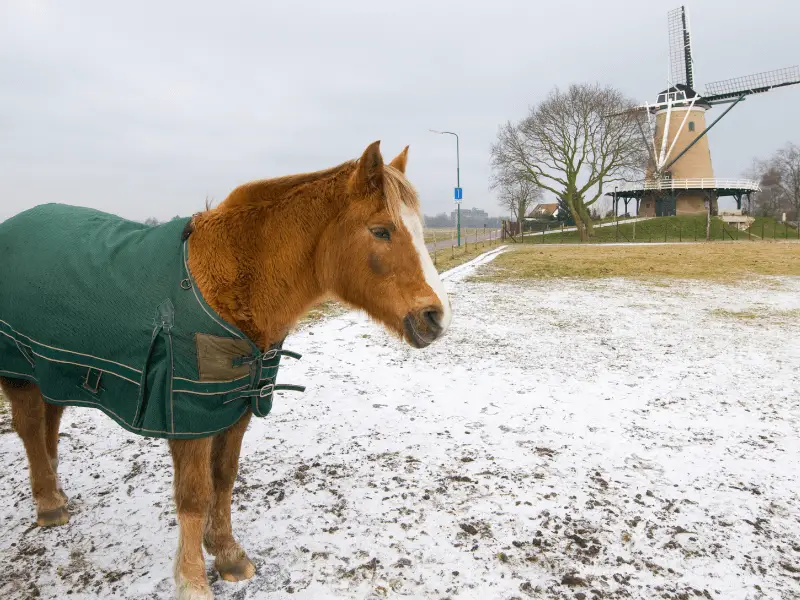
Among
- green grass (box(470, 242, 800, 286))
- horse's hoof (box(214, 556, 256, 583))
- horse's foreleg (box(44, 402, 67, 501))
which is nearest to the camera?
horse's hoof (box(214, 556, 256, 583))

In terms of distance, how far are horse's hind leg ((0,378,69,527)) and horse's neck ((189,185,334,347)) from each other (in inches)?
65.2

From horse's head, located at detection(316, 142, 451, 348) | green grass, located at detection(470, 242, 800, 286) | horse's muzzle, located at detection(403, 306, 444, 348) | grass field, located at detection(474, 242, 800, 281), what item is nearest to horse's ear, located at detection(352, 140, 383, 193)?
horse's head, located at detection(316, 142, 451, 348)

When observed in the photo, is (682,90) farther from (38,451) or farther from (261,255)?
(38,451)

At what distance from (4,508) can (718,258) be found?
25.3 meters

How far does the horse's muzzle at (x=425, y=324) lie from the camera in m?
2.09

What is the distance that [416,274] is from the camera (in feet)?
7.04

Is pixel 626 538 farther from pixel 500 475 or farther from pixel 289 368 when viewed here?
pixel 289 368

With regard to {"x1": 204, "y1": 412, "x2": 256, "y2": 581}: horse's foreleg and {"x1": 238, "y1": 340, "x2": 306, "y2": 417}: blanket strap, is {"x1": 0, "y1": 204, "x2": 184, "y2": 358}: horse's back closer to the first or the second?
{"x1": 238, "y1": 340, "x2": 306, "y2": 417}: blanket strap

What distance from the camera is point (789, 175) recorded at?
60.8 meters

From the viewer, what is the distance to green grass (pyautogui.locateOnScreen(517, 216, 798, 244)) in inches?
1593

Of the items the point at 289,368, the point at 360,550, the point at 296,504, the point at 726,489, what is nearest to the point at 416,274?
the point at 360,550

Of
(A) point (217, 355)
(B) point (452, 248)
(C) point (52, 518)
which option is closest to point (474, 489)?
(A) point (217, 355)

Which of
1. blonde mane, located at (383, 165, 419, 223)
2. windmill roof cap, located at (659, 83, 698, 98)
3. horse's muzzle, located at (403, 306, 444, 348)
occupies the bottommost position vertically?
horse's muzzle, located at (403, 306, 444, 348)

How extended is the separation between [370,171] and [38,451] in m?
2.75
